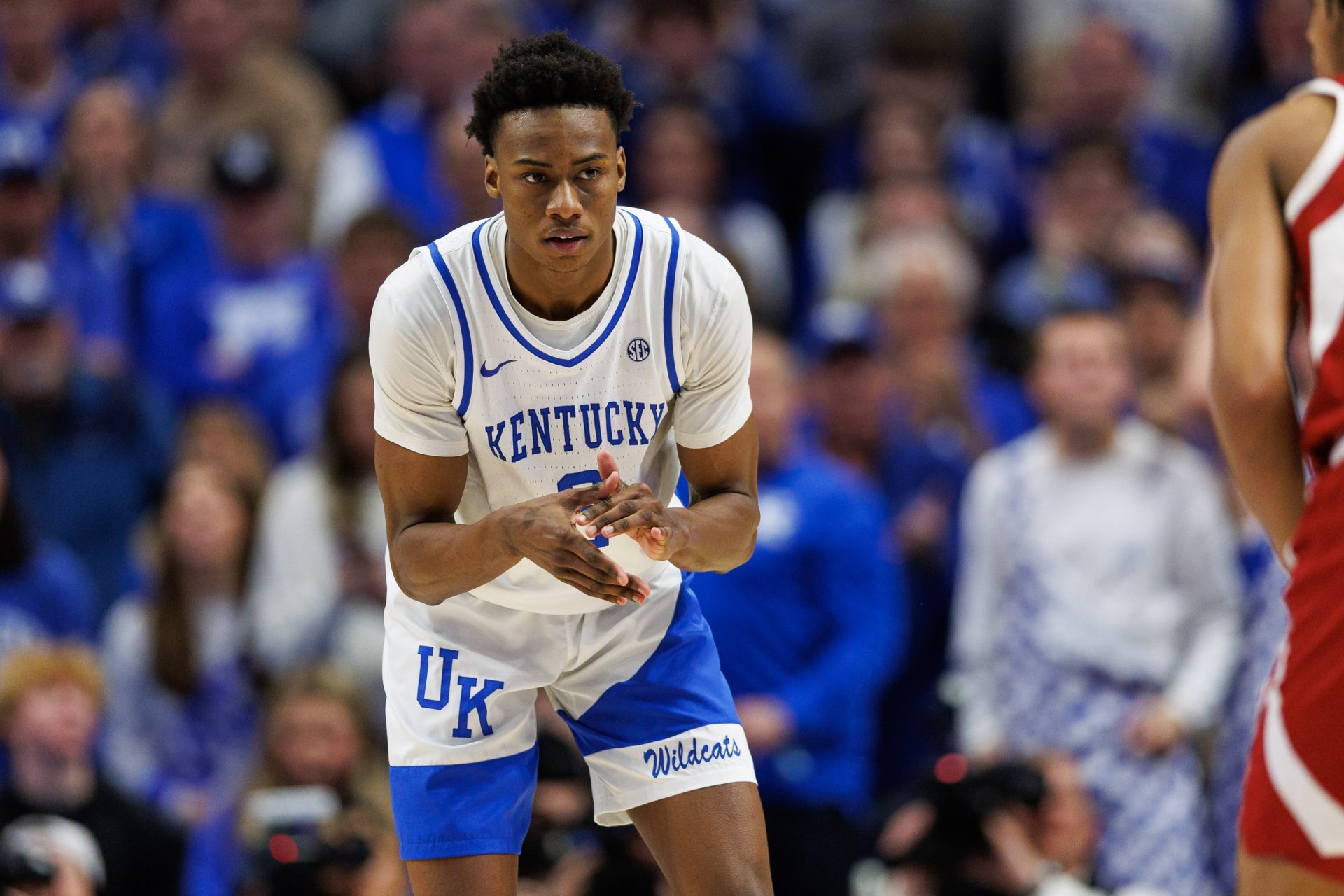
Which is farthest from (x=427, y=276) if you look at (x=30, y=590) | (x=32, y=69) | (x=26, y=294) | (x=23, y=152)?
(x=32, y=69)

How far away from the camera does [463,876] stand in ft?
13.9

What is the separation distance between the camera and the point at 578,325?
425 cm

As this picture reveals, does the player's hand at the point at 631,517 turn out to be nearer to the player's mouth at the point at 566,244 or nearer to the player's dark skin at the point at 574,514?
the player's dark skin at the point at 574,514

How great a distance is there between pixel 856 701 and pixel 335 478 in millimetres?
2449

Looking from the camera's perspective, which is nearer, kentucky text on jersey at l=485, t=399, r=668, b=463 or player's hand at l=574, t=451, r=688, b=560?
player's hand at l=574, t=451, r=688, b=560

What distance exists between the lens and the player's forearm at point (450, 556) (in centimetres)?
394

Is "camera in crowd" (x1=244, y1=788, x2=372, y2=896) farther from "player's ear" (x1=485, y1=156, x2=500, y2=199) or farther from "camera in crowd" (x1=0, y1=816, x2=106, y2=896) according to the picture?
"player's ear" (x1=485, y1=156, x2=500, y2=199)

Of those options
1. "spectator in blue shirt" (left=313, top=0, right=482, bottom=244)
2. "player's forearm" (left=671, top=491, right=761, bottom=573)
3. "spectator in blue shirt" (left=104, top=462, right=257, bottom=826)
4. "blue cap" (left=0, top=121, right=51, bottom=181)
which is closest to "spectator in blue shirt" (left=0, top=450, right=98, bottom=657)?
"spectator in blue shirt" (left=104, top=462, right=257, bottom=826)

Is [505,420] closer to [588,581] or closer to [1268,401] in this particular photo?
[588,581]

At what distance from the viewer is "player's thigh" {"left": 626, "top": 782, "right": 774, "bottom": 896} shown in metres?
4.17

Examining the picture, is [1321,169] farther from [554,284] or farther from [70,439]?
[70,439]

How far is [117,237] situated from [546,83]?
6045mm

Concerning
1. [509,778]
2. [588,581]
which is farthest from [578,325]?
[509,778]

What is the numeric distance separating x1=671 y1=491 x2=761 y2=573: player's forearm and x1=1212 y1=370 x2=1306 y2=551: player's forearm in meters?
1.24
